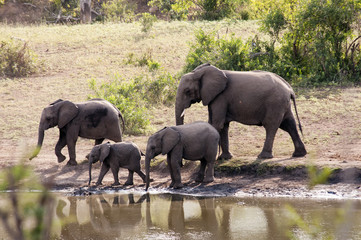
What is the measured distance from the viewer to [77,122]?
34.9 feet

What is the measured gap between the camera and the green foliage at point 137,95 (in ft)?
42.3

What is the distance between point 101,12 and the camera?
110 feet

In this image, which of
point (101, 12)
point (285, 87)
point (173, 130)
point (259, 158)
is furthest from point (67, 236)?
point (101, 12)

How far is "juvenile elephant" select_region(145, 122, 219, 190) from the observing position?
908 centimetres

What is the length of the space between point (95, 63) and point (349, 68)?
312 inches

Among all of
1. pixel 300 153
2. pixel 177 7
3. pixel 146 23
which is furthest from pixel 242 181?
pixel 177 7

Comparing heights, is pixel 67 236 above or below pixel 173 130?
below

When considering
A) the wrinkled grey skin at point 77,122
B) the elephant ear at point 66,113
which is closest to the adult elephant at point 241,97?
the wrinkled grey skin at point 77,122

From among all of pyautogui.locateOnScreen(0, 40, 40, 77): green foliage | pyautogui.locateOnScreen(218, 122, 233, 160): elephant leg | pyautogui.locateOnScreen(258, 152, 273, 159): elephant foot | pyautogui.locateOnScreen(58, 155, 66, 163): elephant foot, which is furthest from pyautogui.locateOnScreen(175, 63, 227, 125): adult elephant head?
pyautogui.locateOnScreen(0, 40, 40, 77): green foliage

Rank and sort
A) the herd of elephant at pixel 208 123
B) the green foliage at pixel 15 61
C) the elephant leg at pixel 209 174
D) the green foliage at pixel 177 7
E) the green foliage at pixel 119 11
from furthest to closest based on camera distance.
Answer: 1. the green foliage at pixel 119 11
2. the green foliage at pixel 177 7
3. the green foliage at pixel 15 61
4. the elephant leg at pixel 209 174
5. the herd of elephant at pixel 208 123

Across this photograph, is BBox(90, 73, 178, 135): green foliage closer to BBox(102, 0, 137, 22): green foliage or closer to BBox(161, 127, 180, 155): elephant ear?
BBox(161, 127, 180, 155): elephant ear

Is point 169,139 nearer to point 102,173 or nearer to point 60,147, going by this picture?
point 102,173

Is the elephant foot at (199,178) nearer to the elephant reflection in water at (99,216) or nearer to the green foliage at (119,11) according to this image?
the elephant reflection in water at (99,216)

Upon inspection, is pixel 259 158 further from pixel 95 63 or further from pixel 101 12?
pixel 101 12
